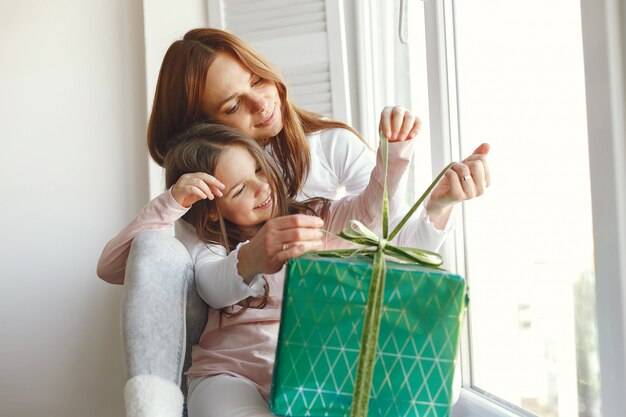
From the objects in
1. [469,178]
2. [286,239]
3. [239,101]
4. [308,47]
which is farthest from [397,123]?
[308,47]

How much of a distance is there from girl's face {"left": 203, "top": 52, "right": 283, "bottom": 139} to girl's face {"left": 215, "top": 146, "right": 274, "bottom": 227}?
0.17 meters

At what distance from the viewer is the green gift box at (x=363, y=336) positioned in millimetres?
721

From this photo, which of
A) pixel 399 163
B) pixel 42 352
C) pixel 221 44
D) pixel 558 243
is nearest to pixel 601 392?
pixel 558 243

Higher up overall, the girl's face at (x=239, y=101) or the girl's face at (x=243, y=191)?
the girl's face at (x=239, y=101)

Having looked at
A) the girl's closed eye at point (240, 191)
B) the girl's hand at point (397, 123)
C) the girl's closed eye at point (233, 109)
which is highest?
the girl's closed eye at point (233, 109)

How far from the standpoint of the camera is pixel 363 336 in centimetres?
71

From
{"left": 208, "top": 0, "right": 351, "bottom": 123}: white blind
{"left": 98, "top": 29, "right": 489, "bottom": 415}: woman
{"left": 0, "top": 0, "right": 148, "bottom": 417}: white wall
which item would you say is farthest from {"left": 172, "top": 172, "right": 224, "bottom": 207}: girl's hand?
{"left": 0, "top": 0, "right": 148, "bottom": 417}: white wall

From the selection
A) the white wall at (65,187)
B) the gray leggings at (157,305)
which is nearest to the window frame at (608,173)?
the gray leggings at (157,305)

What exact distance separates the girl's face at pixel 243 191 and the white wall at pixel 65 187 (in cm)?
107

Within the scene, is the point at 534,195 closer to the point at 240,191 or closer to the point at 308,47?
the point at 240,191

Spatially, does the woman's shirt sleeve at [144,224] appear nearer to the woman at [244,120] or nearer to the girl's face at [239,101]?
the woman at [244,120]

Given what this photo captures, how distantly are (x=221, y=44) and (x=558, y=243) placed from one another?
2.49 feet

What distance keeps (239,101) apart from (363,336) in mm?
761

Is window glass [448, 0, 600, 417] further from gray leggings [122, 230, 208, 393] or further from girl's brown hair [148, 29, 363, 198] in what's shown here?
gray leggings [122, 230, 208, 393]
